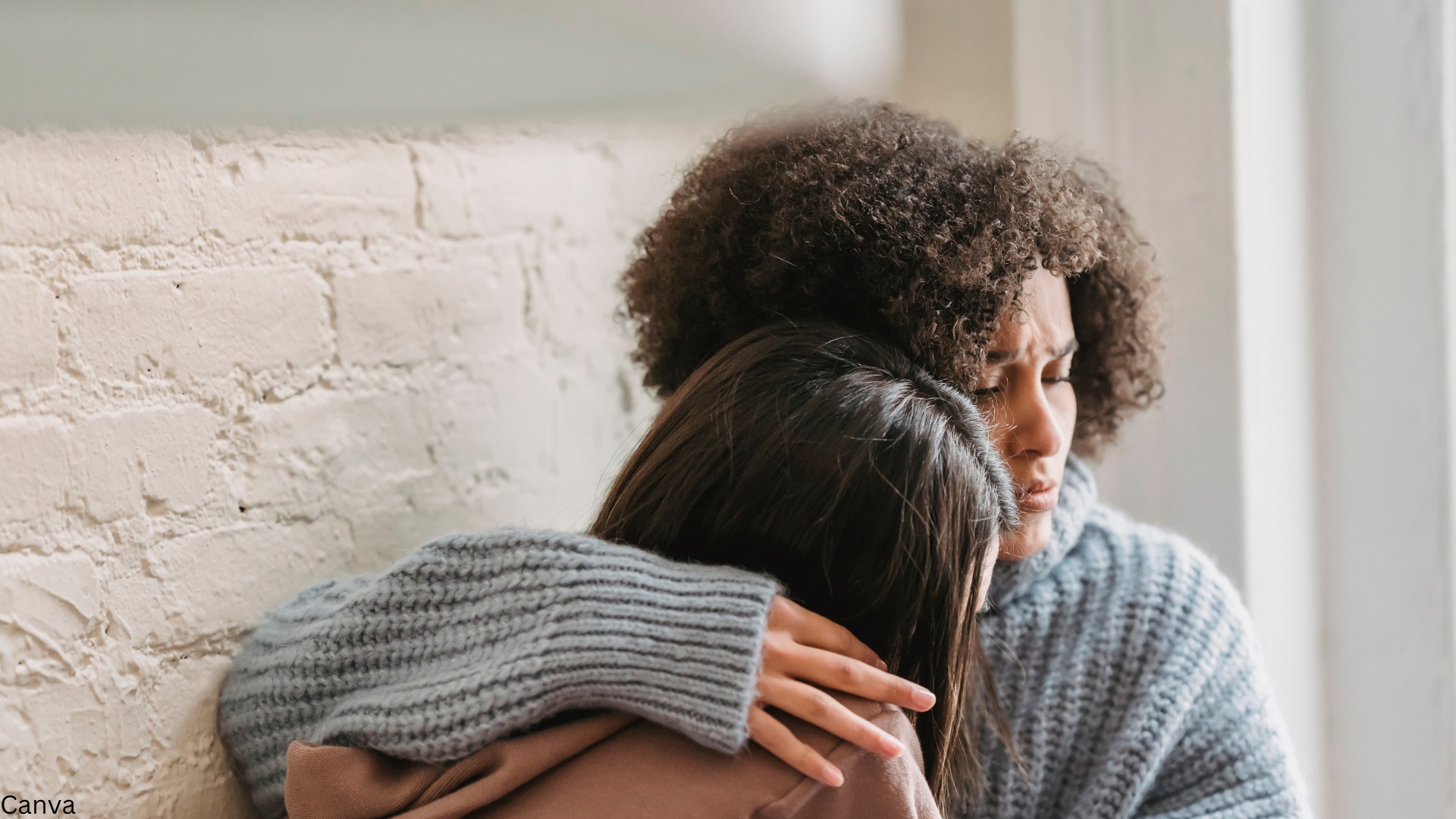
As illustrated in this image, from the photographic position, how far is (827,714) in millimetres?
659

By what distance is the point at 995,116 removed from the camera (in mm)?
1183

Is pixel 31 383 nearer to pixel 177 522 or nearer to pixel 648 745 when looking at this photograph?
pixel 177 522

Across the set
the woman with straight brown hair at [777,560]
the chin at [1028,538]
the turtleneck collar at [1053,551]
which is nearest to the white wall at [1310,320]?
the turtleneck collar at [1053,551]

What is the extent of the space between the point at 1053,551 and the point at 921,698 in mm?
323

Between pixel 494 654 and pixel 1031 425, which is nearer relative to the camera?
pixel 494 654

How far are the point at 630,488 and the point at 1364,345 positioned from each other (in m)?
0.78

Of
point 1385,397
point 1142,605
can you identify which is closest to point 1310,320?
point 1385,397

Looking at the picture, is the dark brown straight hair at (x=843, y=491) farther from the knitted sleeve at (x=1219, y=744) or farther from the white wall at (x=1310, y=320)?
the white wall at (x=1310, y=320)

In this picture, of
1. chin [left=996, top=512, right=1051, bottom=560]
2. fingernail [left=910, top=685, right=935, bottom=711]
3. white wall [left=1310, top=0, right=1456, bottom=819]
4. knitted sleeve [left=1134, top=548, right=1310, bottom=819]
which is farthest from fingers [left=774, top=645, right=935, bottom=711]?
white wall [left=1310, top=0, right=1456, bottom=819]

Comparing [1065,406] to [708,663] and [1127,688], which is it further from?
Answer: [708,663]

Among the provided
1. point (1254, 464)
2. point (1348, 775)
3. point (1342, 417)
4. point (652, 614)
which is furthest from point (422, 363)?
point (1348, 775)

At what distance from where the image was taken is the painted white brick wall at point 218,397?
2.22ft

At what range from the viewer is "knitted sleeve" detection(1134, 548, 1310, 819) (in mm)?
880

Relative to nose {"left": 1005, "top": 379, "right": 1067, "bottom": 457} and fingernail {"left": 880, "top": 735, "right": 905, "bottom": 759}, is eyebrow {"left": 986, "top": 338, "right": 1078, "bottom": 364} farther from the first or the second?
fingernail {"left": 880, "top": 735, "right": 905, "bottom": 759}
